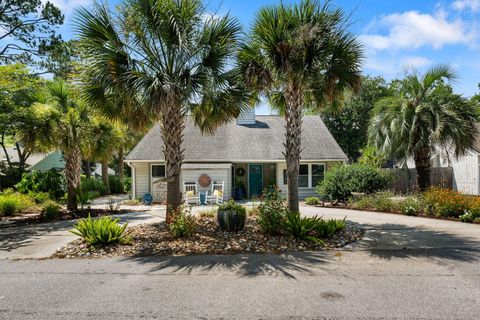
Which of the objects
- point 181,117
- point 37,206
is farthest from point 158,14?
point 37,206

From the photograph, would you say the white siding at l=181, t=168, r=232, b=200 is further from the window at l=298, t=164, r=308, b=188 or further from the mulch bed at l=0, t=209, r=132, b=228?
the mulch bed at l=0, t=209, r=132, b=228

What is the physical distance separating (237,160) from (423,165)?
9.09 metres

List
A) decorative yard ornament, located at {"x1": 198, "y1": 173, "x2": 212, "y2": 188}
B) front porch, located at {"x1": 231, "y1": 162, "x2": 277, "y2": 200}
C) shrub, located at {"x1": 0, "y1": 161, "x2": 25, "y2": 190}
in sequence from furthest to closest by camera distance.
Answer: shrub, located at {"x1": 0, "y1": 161, "x2": 25, "y2": 190}, front porch, located at {"x1": 231, "y1": 162, "x2": 277, "y2": 200}, decorative yard ornament, located at {"x1": 198, "y1": 173, "x2": 212, "y2": 188}

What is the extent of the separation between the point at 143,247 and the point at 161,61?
179 inches

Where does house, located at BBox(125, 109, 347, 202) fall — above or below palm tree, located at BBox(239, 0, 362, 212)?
below

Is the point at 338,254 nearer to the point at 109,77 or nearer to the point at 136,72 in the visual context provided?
the point at 136,72

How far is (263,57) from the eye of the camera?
895cm

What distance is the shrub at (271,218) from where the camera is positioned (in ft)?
27.6

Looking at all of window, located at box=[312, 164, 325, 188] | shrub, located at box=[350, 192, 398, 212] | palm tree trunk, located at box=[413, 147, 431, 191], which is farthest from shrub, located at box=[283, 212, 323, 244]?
window, located at box=[312, 164, 325, 188]

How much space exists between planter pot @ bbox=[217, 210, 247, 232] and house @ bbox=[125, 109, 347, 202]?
31.9ft

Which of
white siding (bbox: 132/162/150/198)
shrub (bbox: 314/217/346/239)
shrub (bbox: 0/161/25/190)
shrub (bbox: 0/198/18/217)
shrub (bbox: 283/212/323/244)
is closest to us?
shrub (bbox: 283/212/323/244)

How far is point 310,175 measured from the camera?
20156 millimetres

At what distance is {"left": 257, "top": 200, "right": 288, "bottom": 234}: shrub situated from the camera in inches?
331

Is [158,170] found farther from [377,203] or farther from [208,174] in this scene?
[377,203]
